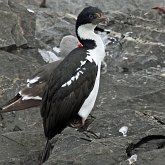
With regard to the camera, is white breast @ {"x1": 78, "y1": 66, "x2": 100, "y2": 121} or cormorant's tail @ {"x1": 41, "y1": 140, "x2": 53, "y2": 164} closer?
cormorant's tail @ {"x1": 41, "y1": 140, "x2": 53, "y2": 164}

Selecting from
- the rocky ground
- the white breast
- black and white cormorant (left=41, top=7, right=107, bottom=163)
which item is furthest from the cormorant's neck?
the rocky ground

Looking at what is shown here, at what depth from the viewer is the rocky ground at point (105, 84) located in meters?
5.75

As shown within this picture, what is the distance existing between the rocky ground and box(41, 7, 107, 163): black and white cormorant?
200 mm

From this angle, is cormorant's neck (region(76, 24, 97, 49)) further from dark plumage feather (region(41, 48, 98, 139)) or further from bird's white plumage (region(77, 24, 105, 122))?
dark plumage feather (region(41, 48, 98, 139))

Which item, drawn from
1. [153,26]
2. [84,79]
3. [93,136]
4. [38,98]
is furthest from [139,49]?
[93,136]

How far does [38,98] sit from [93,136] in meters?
2.30

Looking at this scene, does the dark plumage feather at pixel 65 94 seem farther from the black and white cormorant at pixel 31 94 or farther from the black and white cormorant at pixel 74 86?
the black and white cormorant at pixel 31 94

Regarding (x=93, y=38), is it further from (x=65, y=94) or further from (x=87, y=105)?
(x=65, y=94)

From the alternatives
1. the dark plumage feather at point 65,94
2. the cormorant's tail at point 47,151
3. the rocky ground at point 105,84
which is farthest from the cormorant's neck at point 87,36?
the cormorant's tail at point 47,151

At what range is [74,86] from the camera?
273 inches

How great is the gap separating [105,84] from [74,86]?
7.60 ft

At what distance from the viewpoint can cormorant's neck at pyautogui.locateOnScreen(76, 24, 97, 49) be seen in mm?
7432

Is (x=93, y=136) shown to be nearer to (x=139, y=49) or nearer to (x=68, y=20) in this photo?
(x=139, y=49)

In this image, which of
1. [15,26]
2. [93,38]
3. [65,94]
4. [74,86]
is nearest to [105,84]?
[93,38]
